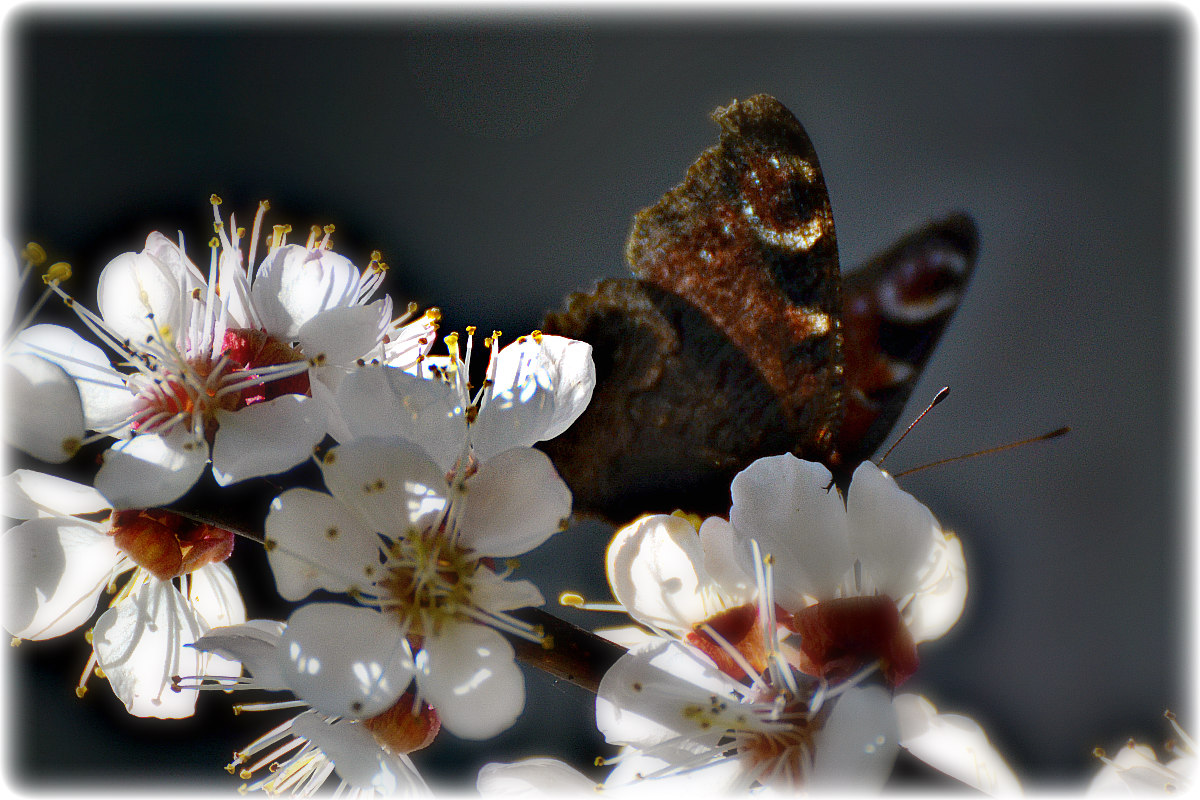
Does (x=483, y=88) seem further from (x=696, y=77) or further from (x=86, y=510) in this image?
(x=86, y=510)

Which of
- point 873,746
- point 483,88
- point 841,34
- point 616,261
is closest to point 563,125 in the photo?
point 483,88

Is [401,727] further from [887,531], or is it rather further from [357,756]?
[887,531]

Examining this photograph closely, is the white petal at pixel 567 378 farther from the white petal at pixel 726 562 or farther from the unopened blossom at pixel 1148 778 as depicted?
the unopened blossom at pixel 1148 778

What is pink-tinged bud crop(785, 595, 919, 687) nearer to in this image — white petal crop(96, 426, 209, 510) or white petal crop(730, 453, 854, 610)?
white petal crop(730, 453, 854, 610)

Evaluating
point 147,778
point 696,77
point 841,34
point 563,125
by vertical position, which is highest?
point 841,34

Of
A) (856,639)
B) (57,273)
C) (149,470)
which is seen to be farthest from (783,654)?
(57,273)

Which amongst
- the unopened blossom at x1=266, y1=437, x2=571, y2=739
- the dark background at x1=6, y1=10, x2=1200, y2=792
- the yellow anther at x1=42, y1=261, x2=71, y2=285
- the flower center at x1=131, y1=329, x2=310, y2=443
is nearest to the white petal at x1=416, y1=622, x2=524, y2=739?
the unopened blossom at x1=266, y1=437, x2=571, y2=739
